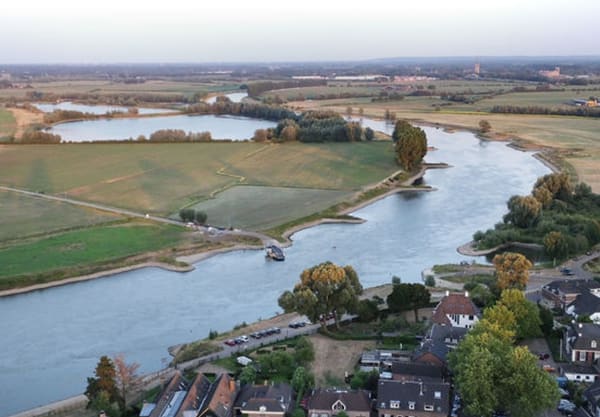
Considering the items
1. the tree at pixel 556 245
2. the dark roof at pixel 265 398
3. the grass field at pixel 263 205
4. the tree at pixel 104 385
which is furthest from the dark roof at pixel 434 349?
the grass field at pixel 263 205

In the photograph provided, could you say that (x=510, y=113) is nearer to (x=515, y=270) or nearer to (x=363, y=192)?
(x=363, y=192)

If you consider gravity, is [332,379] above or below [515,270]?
below

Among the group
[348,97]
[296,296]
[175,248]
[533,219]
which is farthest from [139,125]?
[296,296]

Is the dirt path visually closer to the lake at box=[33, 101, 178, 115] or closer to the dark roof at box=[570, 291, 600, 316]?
the dark roof at box=[570, 291, 600, 316]

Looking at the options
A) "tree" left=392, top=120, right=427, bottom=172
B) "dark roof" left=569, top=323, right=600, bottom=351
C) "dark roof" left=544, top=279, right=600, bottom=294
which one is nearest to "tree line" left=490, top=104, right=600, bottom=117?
"tree" left=392, top=120, right=427, bottom=172

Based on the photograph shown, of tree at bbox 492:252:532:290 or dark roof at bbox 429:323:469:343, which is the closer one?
dark roof at bbox 429:323:469:343
